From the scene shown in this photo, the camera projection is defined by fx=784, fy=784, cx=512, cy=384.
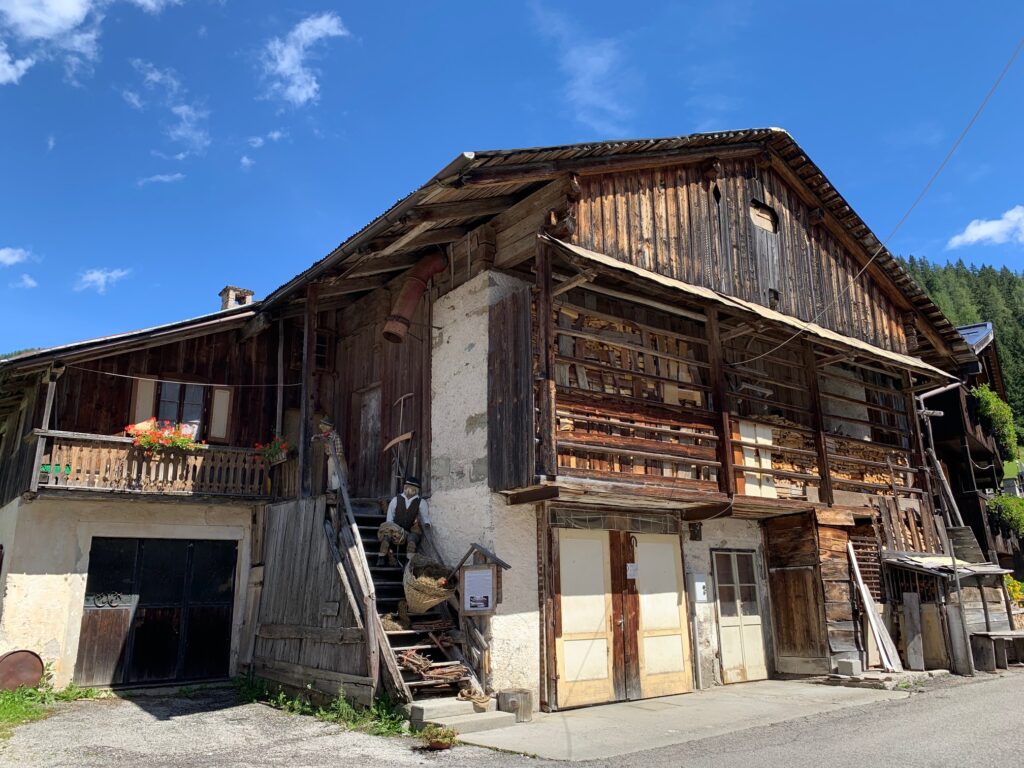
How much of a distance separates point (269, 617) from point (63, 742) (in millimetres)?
3982

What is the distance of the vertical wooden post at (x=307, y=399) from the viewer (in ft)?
42.5

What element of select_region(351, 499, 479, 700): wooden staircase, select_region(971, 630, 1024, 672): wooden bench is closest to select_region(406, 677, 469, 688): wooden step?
select_region(351, 499, 479, 700): wooden staircase

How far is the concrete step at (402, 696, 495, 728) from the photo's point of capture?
28.1 ft

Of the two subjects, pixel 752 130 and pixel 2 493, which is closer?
pixel 752 130

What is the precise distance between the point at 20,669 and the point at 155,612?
2286 millimetres

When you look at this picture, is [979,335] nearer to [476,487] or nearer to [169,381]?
[476,487]

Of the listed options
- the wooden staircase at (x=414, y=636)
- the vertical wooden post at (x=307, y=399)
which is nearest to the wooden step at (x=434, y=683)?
the wooden staircase at (x=414, y=636)

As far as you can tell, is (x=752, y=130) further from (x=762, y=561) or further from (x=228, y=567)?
(x=228, y=567)

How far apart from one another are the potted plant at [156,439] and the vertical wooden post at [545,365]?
7.04 m

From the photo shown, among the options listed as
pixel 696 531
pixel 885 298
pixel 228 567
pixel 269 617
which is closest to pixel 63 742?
pixel 269 617

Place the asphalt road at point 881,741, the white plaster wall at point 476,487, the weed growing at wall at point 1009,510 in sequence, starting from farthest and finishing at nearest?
the weed growing at wall at point 1009,510
the white plaster wall at point 476,487
the asphalt road at point 881,741

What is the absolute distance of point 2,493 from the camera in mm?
14727

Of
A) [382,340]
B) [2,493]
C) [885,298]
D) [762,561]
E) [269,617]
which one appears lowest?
[269,617]

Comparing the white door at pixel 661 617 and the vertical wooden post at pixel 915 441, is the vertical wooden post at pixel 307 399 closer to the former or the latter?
the white door at pixel 661 617
